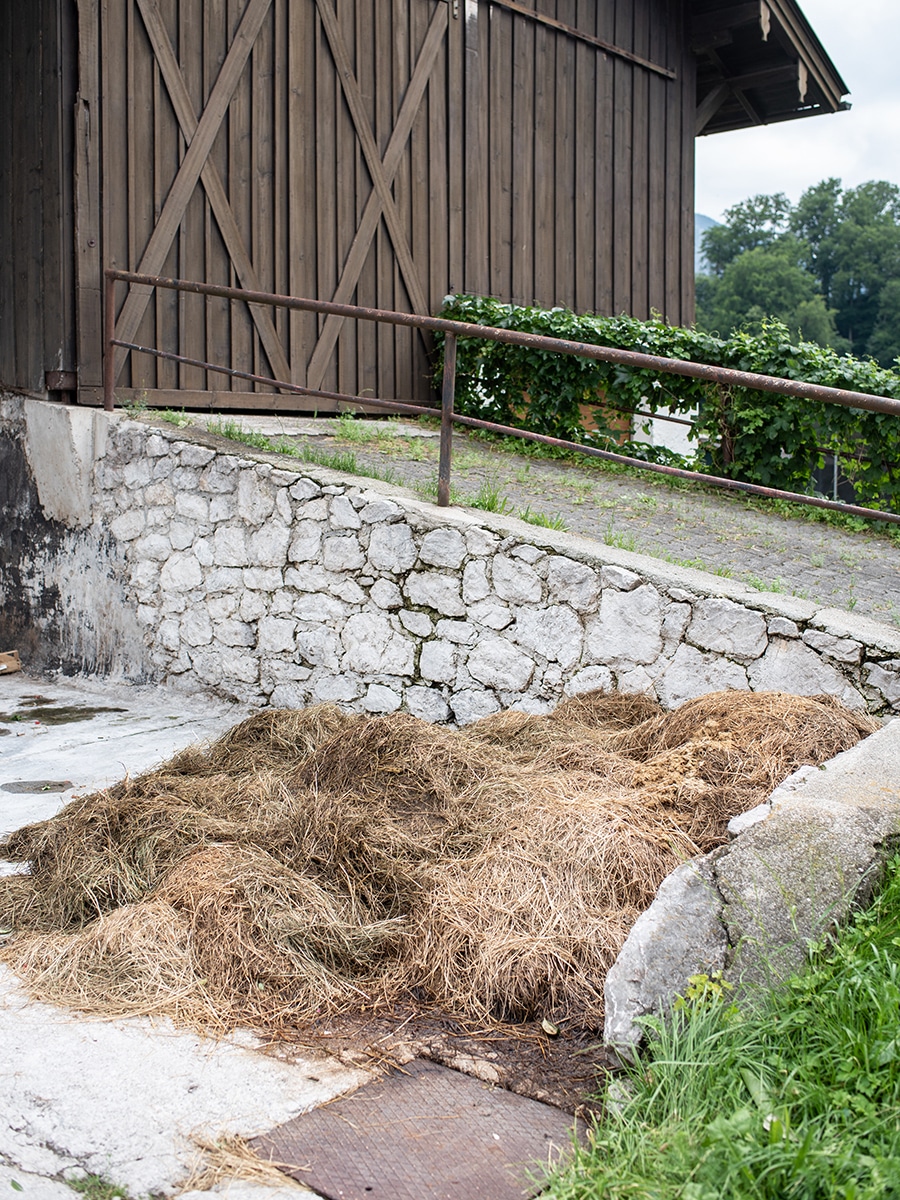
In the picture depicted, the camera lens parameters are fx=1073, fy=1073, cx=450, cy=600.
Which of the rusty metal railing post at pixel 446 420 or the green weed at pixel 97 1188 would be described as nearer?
the green weed at pixel 97 1188

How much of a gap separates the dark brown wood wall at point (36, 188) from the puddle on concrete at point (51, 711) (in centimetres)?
217

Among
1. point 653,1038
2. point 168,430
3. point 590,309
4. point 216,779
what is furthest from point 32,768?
point 590,309

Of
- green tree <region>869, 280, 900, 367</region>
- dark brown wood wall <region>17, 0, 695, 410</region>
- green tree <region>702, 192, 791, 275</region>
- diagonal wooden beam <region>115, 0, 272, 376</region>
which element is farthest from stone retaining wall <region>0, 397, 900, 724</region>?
green tree <region>702, 192, 791, 275</region>

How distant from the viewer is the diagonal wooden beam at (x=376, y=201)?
8.43 metres

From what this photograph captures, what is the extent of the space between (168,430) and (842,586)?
398 cm

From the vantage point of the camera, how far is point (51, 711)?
6180mm

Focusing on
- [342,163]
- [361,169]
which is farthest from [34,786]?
[361,169]

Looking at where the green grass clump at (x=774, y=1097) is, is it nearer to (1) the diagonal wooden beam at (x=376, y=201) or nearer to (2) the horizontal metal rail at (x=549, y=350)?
(2) the horizontal metal rail at (x=549, y=350)

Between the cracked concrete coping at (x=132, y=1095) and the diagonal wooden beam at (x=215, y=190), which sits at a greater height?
the diagonal wooden beam at (x=215, y=190)

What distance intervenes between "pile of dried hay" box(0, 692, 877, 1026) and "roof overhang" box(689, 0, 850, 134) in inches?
364

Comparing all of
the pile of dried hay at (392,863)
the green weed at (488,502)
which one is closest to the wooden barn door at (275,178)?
the green weed at (488,502)

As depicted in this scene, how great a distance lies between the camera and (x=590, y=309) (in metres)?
10.7

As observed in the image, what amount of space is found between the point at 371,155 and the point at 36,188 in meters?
2.73

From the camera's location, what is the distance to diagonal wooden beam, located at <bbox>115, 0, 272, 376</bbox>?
7250mm
